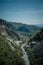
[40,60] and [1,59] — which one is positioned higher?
[1,59]

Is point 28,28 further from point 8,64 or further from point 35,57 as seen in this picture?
point 8,64

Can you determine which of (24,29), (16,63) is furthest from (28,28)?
(16,63)

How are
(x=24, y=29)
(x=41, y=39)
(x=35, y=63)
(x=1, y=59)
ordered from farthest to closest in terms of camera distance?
(x=24, y=29)
(x=41, y=39)
(x=35, y=63)
(x=1, y=59)

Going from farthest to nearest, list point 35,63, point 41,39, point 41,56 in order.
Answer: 1. point 41,39
2. point 41,56
3. point 35,63

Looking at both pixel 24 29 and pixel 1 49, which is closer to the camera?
pixel 1 49

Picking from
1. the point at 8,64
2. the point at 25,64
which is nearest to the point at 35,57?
the point at 25,64

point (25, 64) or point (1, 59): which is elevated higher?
point (1, 59)

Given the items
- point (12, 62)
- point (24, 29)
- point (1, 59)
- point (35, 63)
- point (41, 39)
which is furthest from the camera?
point (24, 29)

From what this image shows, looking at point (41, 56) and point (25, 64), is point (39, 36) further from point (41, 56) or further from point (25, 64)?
point (25, 64)

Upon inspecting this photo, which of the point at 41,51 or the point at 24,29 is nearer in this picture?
the point at 41,51
